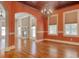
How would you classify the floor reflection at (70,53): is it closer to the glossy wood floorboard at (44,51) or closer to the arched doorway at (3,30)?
the glossy wood floorboard at (44,51)

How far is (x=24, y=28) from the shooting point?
5.20 m

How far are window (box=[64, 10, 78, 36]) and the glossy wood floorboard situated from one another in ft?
1.63

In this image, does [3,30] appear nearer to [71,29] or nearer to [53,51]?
[53,51]

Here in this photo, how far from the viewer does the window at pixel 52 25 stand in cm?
523

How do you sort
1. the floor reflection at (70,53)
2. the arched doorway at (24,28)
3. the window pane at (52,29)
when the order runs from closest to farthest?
1. the floor reflection at (70,53)
2. the arched doorway at (24,28)
3. the window pane at (52,29)

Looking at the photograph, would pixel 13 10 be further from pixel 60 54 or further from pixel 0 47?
pixel 60 54

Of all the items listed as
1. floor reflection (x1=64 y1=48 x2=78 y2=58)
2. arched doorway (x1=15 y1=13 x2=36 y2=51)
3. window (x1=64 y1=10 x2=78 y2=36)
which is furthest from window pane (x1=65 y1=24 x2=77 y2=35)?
arched doorway (x1=15 y1=13 x2=36 y2=51)

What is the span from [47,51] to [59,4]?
1641 millimetres

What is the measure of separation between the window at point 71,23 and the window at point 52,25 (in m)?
0.37

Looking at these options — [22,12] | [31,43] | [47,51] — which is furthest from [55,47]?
[22,12]

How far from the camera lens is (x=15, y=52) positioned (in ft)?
16.8

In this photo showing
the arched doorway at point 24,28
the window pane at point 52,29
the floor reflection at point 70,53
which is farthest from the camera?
the window pane at point 52,29

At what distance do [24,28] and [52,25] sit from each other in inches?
38.0

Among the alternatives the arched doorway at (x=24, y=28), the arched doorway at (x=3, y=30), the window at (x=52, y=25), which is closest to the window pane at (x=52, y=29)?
the window at (x=52, y=25)
